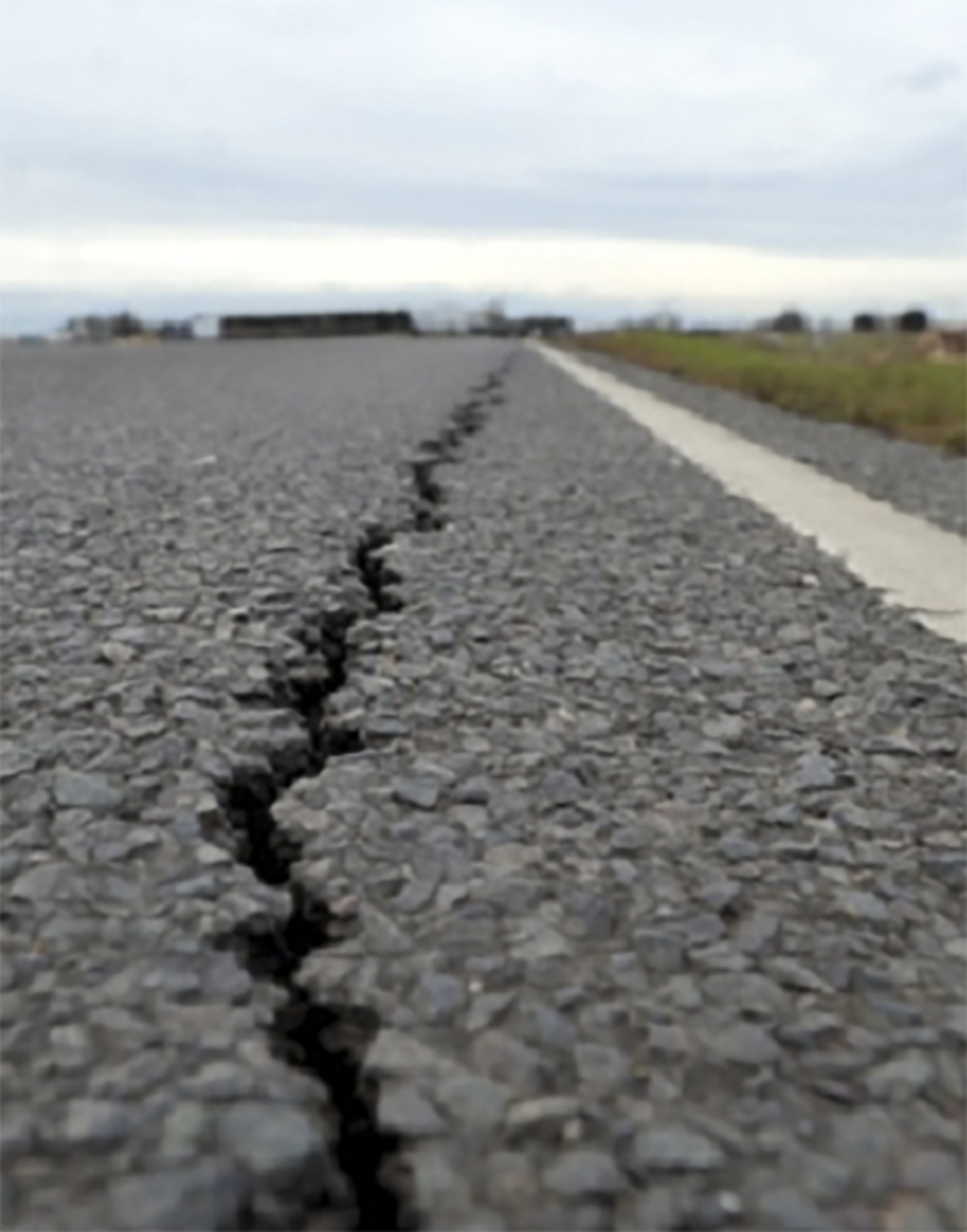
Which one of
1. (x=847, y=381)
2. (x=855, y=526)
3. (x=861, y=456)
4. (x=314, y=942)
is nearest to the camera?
(x=314, y=942)

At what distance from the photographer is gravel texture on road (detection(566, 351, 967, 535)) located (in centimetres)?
570

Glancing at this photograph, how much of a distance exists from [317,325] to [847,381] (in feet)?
99.8

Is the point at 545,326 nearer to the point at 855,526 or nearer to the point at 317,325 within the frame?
the point at 317,325

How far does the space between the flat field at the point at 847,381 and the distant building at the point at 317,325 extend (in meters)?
14.1

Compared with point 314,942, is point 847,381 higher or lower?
lower

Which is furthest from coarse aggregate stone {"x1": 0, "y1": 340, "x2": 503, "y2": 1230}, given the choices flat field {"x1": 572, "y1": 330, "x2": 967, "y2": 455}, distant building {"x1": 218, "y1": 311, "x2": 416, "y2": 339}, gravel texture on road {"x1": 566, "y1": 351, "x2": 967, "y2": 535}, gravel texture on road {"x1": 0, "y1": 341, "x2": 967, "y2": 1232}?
distant building {"x1": 218, "y1": 311, "x2": 416, "y2": 339}

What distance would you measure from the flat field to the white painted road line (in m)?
1.91

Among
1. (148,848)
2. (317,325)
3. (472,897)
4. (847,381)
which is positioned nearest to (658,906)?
(472,897)

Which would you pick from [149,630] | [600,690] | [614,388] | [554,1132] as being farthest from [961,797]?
[614,388]

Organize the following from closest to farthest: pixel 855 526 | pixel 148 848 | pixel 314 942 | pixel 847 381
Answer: pixel 314 942 → pixel 148 848 → pixel 855 526 → pixel 847 381

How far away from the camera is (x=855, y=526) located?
15.8ft

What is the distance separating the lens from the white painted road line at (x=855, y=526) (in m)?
3.53

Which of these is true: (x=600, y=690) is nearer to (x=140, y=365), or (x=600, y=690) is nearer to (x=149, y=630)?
(x=149, y=630)

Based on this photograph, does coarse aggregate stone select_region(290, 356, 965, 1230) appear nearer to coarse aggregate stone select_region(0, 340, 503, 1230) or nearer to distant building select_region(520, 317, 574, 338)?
coarse aggregate stone select_region(0, 340, 503, 1230)
